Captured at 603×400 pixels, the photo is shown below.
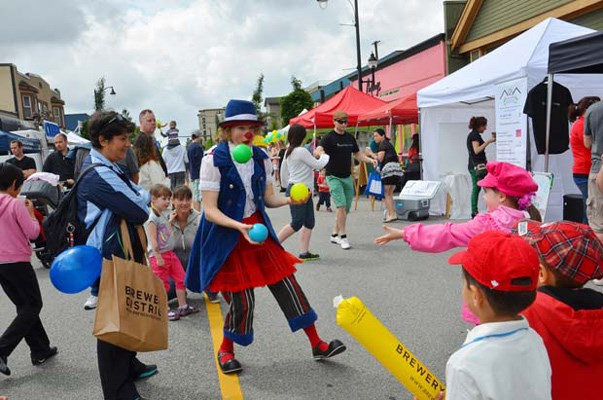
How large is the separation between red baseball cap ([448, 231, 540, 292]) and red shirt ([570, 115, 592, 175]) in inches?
211

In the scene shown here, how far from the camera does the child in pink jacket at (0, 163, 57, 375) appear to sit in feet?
12.5

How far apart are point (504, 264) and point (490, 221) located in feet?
4.20

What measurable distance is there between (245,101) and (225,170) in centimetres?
50

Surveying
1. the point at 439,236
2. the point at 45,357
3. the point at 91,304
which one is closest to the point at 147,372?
the point at 45,357

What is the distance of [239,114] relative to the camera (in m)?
3.51

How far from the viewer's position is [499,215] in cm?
290

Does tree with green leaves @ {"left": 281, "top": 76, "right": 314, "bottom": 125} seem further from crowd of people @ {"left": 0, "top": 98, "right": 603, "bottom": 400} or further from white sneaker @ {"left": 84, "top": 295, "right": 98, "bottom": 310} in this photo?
white sneaker @ {"left": 84, "top": 295, "right": 98, "bottom": 310}

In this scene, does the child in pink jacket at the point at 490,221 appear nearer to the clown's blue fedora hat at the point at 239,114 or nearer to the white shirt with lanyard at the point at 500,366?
the white shirt with lanyard at the point at 500,366

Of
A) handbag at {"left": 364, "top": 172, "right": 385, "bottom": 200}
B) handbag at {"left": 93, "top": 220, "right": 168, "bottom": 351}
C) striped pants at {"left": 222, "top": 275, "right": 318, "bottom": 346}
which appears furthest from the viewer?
handbag at {"left": 364, "top": 172, "right": 385, "bottom": 200}

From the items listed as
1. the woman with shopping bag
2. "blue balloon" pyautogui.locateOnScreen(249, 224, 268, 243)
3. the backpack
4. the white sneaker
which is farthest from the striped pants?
the white sneaker

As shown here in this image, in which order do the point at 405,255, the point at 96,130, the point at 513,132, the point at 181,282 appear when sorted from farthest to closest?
1. the point at 513,132
2. the point at 405,255
3. the point at 181,282
4. the point at 96,130

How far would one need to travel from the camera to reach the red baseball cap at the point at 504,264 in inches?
64.9

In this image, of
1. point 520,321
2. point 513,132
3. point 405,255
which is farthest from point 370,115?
point 520,321

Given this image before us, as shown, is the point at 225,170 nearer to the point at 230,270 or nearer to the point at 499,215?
the point at 230,270
